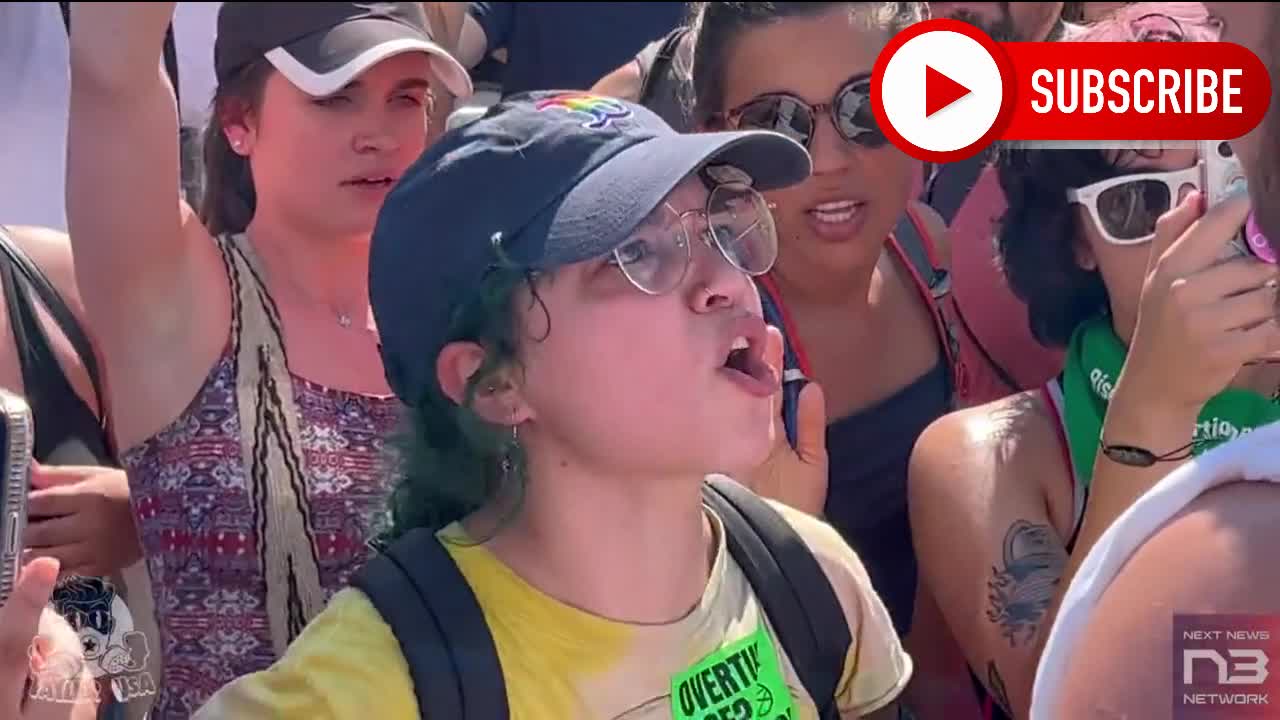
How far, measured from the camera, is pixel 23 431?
3.34ft

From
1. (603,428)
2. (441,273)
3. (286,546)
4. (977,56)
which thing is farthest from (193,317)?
(977,56)

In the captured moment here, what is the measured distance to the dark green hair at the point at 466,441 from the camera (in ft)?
3.88

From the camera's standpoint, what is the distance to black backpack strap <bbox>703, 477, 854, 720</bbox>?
125 centimetres

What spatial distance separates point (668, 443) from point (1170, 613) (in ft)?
1.36

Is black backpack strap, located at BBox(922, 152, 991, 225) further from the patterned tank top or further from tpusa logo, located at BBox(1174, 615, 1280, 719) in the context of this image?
tpusa logo, located at BBox(1174, 615, 1280, 719)

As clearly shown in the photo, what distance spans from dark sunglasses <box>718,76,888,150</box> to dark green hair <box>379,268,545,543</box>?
58 centimetres

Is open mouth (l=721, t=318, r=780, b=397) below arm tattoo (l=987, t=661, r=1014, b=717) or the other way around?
the other way around

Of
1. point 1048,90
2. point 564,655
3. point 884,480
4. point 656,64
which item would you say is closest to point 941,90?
point 1048,90

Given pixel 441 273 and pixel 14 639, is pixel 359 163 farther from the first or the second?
pixel 14 639

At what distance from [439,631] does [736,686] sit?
9.4 inches

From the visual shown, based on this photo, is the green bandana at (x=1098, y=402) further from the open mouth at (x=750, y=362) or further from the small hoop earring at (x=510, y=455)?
the small hoop earring at (x=510, y=455)

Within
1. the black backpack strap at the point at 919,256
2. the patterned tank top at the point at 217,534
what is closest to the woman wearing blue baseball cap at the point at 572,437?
the patterned tank top at the point at 217,534

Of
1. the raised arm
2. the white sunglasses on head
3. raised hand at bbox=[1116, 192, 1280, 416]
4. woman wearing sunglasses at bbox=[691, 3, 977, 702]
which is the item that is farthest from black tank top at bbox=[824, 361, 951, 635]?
the raised arm

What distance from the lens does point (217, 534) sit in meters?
1.37
